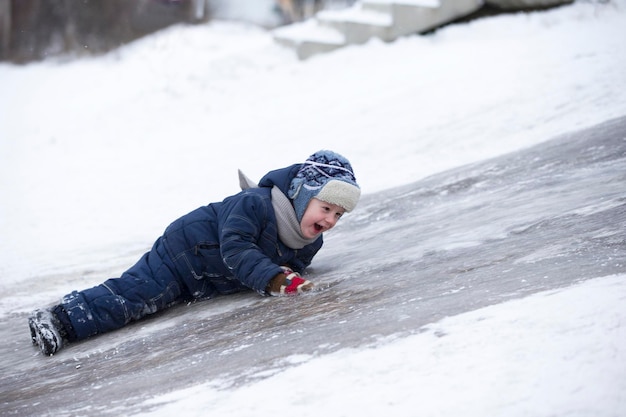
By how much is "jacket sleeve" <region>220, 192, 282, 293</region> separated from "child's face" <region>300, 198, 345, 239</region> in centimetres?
17

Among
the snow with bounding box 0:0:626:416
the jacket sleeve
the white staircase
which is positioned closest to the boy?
the jacket sleeve

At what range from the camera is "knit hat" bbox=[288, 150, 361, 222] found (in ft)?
12.1

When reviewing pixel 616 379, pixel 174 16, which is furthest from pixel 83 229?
pixel 174 16

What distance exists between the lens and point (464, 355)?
233 centimetres

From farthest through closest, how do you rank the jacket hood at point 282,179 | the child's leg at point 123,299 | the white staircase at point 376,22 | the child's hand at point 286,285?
the white staircase at point 376,22 → the jacket hood at point 282,179 → the child's leg at point 123,299 → the child's hand at point 286,285

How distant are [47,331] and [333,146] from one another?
454 cm

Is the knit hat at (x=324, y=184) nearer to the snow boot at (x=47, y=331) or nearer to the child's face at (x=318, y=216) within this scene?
the child's face at (x=318, y=216)

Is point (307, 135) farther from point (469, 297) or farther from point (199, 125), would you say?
point (469, 297)

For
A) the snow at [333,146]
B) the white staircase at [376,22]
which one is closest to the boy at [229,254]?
the snow at [333,146]

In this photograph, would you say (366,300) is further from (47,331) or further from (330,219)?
(47,331)

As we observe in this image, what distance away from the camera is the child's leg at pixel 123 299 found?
144 inches

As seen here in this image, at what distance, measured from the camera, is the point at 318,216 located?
3678mm

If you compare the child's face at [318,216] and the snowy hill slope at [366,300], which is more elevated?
the child's face at [318,216]

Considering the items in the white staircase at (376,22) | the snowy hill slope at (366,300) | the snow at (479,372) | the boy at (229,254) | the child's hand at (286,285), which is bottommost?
the snow at (479,372)
